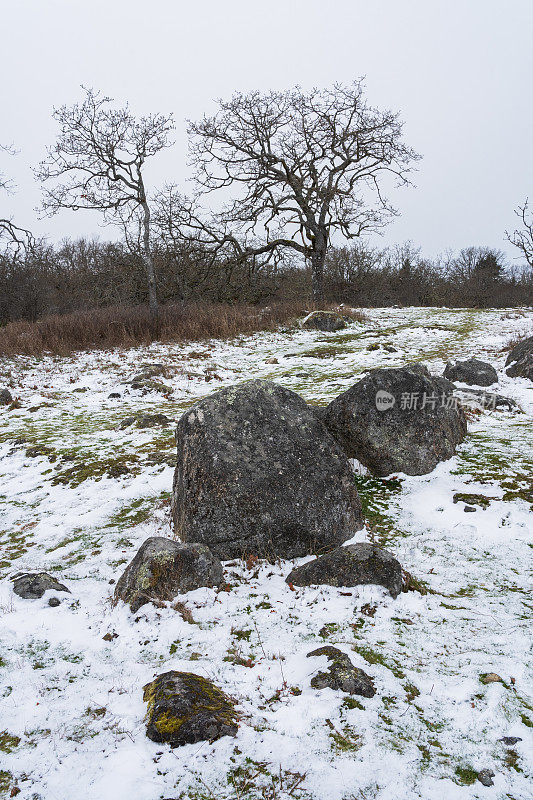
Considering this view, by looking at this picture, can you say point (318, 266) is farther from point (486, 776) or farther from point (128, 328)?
point (486, 776)

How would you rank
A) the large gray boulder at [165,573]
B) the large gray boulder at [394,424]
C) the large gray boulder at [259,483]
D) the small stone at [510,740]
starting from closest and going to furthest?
the small stone at [510,740] < the large gray boulder at [165,573] < the large gray boulder at [259,483] < the large gray boulder at [394,424]

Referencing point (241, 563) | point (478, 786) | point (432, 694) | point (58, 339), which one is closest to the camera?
point (478, 786)

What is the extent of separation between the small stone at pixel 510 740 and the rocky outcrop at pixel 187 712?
1.32 m

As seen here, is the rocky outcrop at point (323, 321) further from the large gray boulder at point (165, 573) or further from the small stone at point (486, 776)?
the small stone at point (486, 776)

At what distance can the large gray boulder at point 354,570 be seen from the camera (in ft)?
10.8

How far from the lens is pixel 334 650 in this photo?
2.63 m

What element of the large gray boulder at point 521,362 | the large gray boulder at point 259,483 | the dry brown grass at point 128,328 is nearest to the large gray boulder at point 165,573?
the large gray boulder at point 259,483

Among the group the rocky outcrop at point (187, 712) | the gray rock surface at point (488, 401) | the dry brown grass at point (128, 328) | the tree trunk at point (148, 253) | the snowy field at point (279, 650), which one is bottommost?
the snowy field at point (279, 650)

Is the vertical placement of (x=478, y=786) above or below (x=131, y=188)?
below

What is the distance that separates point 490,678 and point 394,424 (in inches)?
120

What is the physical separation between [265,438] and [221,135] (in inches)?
795

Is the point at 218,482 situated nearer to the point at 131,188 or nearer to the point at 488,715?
the point at 488,715

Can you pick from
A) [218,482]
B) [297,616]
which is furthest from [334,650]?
[218,482]

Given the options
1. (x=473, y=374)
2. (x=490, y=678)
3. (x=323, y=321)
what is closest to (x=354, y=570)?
(x=490, y=678)
